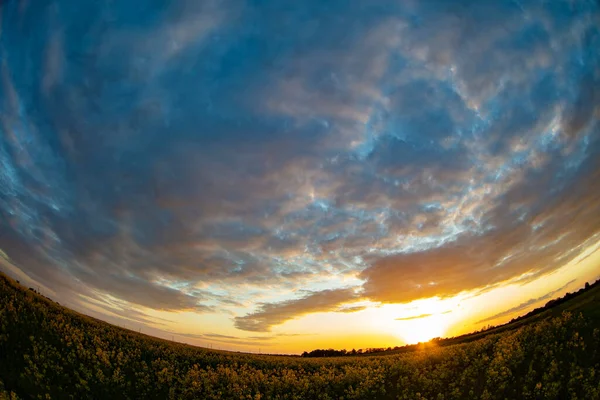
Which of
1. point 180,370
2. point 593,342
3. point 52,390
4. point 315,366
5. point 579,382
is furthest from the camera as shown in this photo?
point 315,366

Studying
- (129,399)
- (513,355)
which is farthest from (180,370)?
(513,355)

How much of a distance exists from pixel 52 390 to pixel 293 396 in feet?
62.2

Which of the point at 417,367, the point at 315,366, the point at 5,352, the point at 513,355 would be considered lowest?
the point at 315,366

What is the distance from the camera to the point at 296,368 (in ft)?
111

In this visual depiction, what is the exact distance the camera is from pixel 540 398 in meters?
15.8

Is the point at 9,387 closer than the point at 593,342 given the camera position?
No

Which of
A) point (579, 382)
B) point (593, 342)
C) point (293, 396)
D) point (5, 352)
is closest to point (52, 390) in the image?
point (5, 352)

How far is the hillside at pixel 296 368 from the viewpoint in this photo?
17656mm

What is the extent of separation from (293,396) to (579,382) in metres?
19.6

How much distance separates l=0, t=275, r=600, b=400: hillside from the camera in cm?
1766

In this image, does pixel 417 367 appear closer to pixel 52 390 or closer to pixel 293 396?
pixel 293 396

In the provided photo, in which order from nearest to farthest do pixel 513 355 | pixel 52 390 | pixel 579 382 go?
pixel 579 382 < pixel 513 355 < pixel 52 390

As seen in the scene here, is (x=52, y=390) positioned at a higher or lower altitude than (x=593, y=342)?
lower

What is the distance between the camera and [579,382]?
1573 cm
